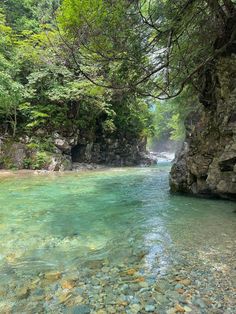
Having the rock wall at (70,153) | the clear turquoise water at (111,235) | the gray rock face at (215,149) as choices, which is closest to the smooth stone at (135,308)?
the clear turquoise water at (111,235)

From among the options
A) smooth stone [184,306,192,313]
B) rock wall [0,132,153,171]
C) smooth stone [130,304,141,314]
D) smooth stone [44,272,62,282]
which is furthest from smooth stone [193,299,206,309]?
rock wall [0,132,153,171]

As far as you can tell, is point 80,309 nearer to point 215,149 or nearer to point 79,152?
point 215,149

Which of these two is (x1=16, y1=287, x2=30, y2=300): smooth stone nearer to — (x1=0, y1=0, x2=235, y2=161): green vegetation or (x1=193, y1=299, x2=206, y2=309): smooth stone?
(x1=193, y1=299, x2=206, y2=309): smooth stone

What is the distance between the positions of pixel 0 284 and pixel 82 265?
3.43ft

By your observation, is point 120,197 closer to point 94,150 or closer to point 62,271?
point 62,271

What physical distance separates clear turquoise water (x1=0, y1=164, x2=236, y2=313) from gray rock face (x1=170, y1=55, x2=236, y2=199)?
2.23 feet

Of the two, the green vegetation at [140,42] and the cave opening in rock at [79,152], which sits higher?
the green vegetation at [140,42]

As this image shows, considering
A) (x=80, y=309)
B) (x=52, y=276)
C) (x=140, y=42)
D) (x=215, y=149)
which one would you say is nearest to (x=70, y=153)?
(x=215, y=149)

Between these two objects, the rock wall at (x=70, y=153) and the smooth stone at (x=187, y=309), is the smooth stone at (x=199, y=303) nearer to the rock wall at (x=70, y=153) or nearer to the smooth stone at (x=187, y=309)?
the smooth stone at (x=187, y=309)

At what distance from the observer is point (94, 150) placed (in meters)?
24.6

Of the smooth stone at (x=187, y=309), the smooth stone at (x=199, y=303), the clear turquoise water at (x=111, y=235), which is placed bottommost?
the clear turquoise water at (x=111, y=235)

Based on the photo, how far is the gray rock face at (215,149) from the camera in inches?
302

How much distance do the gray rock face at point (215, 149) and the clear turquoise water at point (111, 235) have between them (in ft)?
2.23

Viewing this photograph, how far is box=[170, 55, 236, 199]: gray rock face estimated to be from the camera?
7.67 meters
